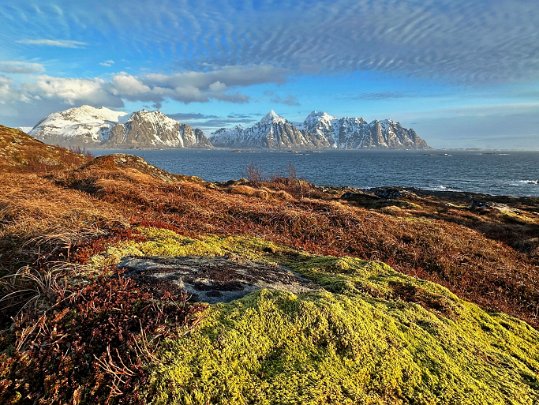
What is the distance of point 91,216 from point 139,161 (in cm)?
3323

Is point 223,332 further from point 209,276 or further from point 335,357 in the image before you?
point 209,276

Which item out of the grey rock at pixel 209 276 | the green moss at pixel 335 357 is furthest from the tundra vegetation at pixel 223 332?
the grey rock at pixel 209 276

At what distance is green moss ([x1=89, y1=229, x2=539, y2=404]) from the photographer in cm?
413

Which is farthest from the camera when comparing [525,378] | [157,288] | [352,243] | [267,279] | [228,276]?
[352,243]

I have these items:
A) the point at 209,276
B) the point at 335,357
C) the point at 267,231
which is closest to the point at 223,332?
the point at 335,357

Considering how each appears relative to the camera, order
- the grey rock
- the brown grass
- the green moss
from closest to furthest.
Result: the green moss < the grey rock < the brown grass

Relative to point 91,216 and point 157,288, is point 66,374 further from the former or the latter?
point 91,216

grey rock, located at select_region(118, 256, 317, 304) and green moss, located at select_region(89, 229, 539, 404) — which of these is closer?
green moss, located at select_region(89, 229, 539, 404)

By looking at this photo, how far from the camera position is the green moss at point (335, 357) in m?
4.13

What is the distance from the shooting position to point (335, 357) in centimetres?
495

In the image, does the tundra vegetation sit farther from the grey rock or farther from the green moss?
the grey rock

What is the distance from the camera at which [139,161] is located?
137ft

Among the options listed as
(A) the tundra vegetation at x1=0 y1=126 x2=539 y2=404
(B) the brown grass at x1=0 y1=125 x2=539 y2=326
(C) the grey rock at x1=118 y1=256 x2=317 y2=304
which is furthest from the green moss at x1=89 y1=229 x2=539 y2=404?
(B) the brown grass at x1=0 y1=125 x2=539 y2=326

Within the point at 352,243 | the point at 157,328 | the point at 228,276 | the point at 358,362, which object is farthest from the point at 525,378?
the point at 352,243
